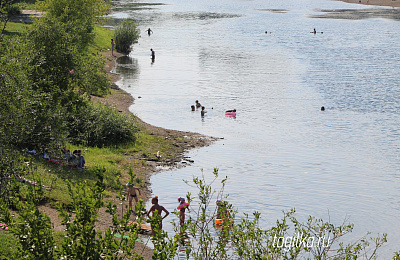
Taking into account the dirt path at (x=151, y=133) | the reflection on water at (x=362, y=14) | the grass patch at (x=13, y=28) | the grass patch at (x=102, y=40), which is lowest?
the dirt path at (x=151, y=133)

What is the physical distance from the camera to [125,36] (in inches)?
3051

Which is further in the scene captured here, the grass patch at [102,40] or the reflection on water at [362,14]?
the reflection on water at [362,14]

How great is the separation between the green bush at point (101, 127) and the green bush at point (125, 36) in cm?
4469

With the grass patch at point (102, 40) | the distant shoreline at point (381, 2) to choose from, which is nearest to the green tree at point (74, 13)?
the grass patch at point (102, 40)

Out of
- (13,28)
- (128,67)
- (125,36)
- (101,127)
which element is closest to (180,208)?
(101,127)

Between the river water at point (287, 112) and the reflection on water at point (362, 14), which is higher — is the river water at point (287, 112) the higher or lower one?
the lower one

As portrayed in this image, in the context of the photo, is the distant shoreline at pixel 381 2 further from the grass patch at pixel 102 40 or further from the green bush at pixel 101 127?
the green bush at pixel 101 127

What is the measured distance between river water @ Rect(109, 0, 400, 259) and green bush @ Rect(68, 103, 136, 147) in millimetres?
4730

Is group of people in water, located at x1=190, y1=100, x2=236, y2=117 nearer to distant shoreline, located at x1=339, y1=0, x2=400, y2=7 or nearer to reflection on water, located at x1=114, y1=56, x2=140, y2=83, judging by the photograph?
reflection on water, located at x1=114, y1=56, x2=140, y2=83

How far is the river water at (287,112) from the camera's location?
27.5 m

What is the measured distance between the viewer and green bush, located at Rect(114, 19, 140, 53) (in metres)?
76.6

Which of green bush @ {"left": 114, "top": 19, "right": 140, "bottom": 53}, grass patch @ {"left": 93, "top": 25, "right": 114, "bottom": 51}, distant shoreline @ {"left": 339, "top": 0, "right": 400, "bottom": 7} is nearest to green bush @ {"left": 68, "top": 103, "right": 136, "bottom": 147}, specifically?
grass patch @ {"left": 93, "top": 25, "right": 114, "bottom": 51}

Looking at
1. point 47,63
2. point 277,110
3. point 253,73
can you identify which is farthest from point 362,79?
point 47,63

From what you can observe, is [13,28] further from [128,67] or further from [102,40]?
[102,40]
